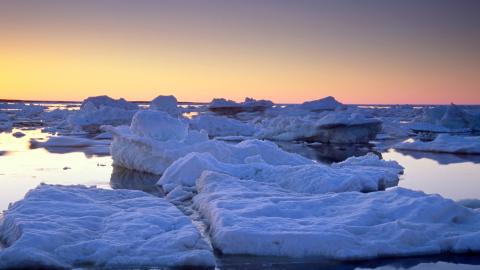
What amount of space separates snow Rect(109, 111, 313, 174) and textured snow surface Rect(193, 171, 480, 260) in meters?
5.16

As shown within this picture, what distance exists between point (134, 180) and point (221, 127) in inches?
717

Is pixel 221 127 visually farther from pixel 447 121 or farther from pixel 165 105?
pixel 447 121

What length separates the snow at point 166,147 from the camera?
13.8 meters

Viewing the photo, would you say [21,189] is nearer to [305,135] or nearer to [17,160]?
[17,160]

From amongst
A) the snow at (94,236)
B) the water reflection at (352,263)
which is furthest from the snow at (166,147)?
the water reflection at (352,263)

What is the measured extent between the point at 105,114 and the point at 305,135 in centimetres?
1788

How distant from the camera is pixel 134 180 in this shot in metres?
12.6

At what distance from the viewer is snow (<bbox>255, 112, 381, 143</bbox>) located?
83.7 ft

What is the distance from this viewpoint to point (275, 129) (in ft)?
93.6

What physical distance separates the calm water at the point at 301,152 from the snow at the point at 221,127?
9.96m

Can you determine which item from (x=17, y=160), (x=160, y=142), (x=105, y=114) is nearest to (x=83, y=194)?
(x=160, y=142)

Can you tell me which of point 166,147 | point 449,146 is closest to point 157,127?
point 166,147

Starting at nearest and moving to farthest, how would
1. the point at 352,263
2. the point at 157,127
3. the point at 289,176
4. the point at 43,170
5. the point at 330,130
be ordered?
the point at 352,263, the point at 289,176, the point at 43,170, the point at 157,127, the point at 330,130

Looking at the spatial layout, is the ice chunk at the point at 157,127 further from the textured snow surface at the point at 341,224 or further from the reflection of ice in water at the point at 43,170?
the textured snow surface at the point at 341,224
